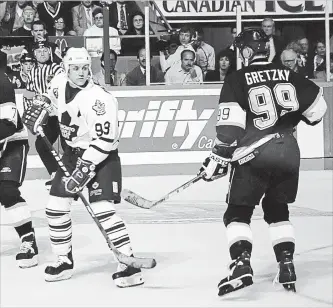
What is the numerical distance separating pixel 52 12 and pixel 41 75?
1.41 m

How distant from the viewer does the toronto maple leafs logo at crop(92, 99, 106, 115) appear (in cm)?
368

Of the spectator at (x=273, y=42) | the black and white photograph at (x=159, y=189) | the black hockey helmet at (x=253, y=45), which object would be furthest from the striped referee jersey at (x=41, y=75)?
the black hockey helmet at (x=253, y=45)

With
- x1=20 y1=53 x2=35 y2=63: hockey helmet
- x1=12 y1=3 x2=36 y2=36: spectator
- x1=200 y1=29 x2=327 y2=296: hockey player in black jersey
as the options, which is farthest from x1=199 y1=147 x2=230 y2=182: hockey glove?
x1=12 y1=3 x2=36 y2=36: spectator

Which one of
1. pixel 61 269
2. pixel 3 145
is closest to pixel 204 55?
pixel 3 145

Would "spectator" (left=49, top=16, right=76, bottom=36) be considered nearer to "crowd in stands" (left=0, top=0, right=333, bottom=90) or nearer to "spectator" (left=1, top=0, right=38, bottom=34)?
Answer: "crowd in stands" (left=0, top=0, right=333, bottom=90)

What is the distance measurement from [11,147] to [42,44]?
317 centimetres

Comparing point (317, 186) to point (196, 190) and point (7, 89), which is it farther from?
point (7, 89)

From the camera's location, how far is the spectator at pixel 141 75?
24.7 ft

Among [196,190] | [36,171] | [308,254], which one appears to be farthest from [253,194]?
[36,171]

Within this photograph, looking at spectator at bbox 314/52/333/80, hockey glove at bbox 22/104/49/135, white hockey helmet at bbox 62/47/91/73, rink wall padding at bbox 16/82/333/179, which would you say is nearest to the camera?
white hockey helmet at bbox 62/47/91/73

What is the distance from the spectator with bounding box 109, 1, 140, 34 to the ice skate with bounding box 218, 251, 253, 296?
4694mm

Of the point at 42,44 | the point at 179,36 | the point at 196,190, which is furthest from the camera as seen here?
the point at 179,36

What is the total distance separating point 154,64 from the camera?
7621 mm

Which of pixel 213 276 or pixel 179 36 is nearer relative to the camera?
pixel 213 276
